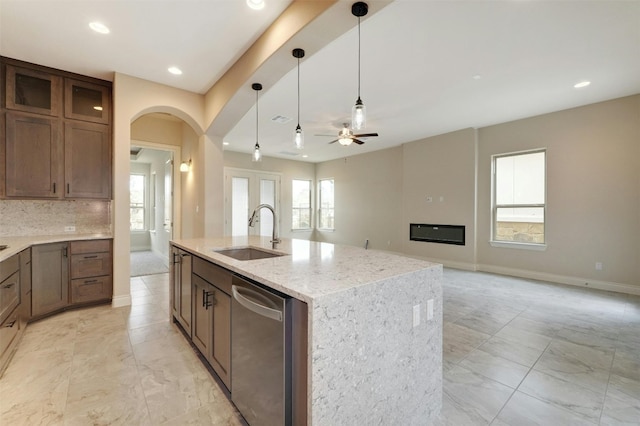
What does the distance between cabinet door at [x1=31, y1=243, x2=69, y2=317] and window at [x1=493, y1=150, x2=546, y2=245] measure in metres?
6.85

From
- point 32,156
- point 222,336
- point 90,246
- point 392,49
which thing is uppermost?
point 392,49

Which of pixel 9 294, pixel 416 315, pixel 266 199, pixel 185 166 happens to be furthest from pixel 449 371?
pixel 266 199

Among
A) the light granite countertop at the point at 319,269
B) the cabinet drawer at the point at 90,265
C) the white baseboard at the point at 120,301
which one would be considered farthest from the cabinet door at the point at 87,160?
the light granite countertop at the point at 319,269

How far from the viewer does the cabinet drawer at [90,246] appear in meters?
3.31

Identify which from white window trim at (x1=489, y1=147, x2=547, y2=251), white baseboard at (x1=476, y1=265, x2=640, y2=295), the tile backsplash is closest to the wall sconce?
the tile backsplash

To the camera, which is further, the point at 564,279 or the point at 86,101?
the point at 564,279

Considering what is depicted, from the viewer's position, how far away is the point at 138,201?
874 cm

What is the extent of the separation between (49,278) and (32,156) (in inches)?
56.0

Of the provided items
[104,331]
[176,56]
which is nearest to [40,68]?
[176,56]

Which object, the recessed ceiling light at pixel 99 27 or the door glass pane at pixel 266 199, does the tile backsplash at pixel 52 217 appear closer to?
the recessed ceiling light at pixel 99 27

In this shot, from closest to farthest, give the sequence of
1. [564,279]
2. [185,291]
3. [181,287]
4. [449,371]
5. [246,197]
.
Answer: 1. [449,371]
2. [185,291]
3. [181,287]
4. [564,279]
5. [246,197]

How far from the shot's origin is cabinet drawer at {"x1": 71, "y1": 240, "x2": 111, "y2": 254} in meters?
3.31

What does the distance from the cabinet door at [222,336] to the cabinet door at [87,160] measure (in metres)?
2.85

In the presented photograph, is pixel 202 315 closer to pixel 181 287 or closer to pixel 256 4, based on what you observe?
pixel 181 287
